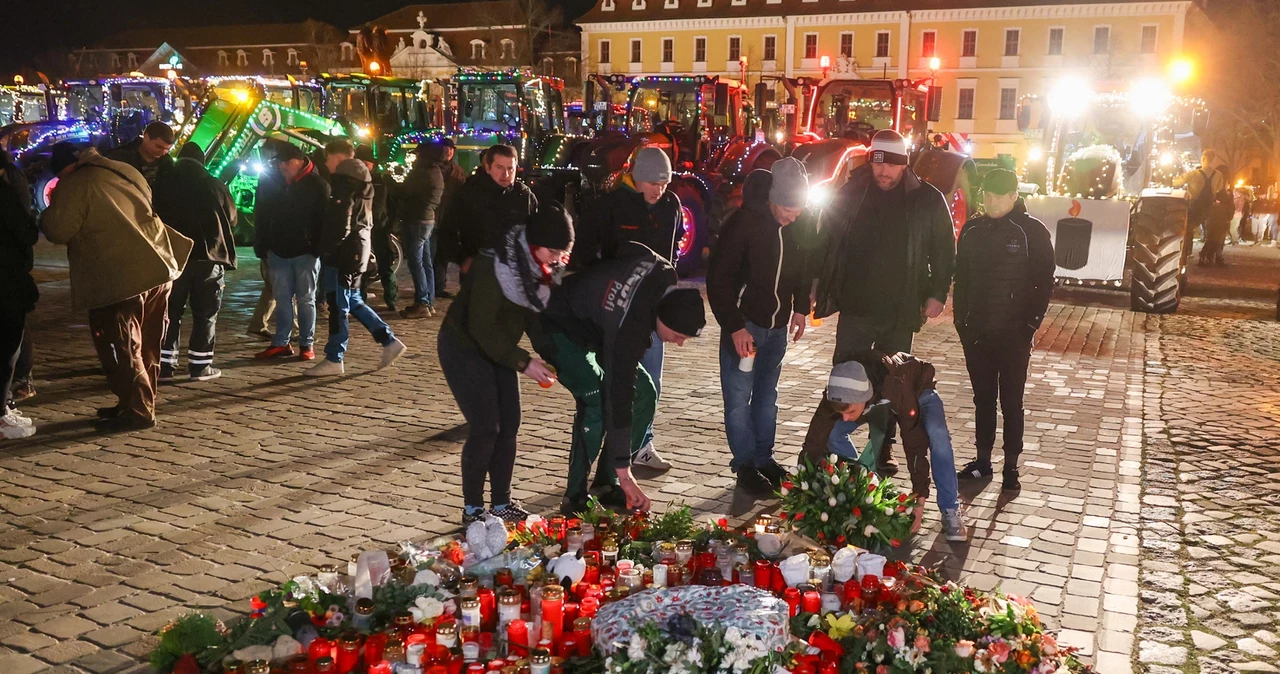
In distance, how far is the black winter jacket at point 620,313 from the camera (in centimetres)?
460

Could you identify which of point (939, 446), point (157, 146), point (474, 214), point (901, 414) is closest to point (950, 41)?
point (474, 214)

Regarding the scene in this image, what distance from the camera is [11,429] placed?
689cm

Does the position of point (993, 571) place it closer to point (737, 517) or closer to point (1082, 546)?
point (1082, 546)

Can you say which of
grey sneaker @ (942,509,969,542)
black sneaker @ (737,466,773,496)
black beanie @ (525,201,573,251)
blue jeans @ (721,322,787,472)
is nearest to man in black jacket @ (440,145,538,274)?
blue jeans @ (721,322,787,472)

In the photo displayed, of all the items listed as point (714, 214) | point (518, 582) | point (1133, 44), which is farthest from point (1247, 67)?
point (518, 582)

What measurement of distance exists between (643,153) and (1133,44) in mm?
55791

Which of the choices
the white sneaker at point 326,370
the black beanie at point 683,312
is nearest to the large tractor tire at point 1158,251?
the white sneaker at point 326,370

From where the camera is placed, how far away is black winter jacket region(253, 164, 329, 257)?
8547mm

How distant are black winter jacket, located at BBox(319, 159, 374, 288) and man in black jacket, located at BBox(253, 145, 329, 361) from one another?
0.11 metres

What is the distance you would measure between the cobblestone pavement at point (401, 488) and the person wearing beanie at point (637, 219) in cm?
71

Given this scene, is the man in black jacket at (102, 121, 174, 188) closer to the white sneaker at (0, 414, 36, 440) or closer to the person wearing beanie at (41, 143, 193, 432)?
the person wearing beanie at (41, 143, 193, 432)

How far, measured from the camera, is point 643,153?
250 inches

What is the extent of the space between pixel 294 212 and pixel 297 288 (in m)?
0.72

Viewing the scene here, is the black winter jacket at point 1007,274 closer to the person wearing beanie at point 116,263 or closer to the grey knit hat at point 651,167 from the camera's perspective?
the grey knit hat at point 651,167
